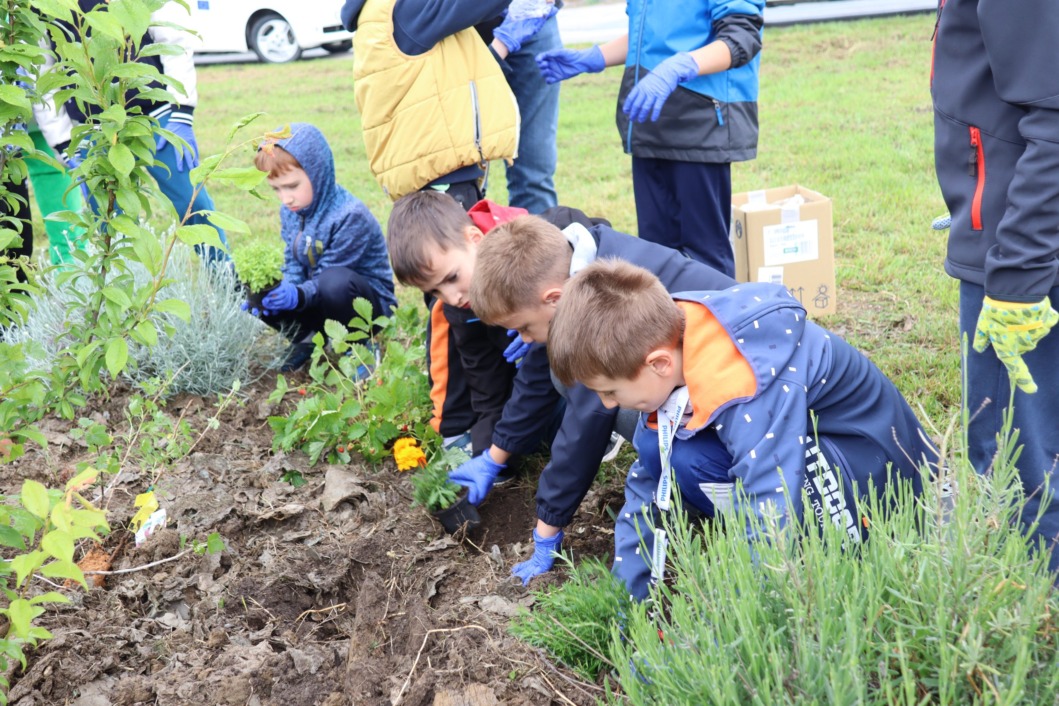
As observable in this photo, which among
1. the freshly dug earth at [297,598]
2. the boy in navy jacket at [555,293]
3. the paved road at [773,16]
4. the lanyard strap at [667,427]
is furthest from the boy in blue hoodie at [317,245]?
the paved road at [773,16]

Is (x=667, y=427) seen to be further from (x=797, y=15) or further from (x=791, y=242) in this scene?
(x=797, y=15)

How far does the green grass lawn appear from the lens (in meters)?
4.10

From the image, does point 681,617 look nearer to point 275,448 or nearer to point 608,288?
point 608,288

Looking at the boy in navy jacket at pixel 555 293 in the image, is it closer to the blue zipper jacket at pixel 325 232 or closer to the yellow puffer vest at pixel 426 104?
the yellow puffer vest at pixel 426 104

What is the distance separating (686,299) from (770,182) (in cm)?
423

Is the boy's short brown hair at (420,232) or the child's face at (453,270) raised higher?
the boy's short brown hair at (420,232)

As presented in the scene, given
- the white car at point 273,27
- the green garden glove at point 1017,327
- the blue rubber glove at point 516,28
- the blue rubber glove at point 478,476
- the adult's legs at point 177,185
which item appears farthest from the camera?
the white car at point 273,27

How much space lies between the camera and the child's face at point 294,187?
13.6 feet

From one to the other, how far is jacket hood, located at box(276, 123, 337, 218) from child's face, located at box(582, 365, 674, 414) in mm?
2412

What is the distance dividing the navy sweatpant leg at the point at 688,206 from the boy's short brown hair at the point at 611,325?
1474mm

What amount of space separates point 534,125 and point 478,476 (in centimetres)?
188

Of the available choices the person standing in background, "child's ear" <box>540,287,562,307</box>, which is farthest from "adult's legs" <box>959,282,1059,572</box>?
"child's ear" <box>540,287,562,307</box>

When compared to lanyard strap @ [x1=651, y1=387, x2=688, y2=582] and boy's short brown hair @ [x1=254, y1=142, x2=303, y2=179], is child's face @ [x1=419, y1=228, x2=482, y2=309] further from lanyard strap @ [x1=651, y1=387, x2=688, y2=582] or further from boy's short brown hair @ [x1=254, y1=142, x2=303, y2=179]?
boy's short brown hair @ [x1=254, y1=142, x2=303, y2=179]

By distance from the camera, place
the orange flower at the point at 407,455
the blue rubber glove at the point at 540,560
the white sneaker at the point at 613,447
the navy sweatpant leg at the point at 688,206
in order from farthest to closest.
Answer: the navy sweatpant leg at the point at 688,206
the orange flower at the point at 407,455
the white sneaker at the point at 613,447
the blue rubber glove at the point at 540,560
